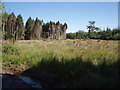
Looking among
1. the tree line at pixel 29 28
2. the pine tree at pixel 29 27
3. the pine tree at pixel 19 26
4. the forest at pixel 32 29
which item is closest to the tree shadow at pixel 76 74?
the forest at pixel 32 29

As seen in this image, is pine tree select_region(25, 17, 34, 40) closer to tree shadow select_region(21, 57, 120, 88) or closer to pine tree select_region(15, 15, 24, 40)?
pine tree select_region(15, 15, 24, 40)

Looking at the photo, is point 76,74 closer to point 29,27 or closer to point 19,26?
point 19,26

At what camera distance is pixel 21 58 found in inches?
347

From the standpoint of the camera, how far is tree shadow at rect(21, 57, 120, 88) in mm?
3926

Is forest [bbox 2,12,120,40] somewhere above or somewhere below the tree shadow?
above

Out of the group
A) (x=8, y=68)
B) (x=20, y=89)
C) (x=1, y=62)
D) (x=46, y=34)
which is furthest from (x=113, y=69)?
(x=46, y=34)

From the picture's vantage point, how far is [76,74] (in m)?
4.81

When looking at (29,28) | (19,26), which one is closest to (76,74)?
(19,26)

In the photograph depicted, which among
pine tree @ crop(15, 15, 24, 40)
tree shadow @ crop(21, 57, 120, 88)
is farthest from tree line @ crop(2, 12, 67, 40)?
tree shadow @ crop(21, 57, 120, 88)

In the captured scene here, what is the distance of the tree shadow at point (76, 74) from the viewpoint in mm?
3926

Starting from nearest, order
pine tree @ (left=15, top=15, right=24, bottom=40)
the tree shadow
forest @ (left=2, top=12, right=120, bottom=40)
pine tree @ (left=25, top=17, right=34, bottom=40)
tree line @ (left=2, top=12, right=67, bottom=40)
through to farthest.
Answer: the tree shadow, forest @ (left=2, top=12, right=120, bottom=40), tree line @ (left=2, top=12, right=67, bottom=40), pine tree @ (left=15, top=15, right=24, bottom=40), pine tree @ (left=25, top=17, right=34, bottom=40)

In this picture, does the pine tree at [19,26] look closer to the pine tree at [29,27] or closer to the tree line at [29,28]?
the tree line at [29,28]

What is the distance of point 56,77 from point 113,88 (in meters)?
2.29

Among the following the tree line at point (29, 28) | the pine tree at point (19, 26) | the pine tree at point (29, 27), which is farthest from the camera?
the pine tree at point (29, 27)
